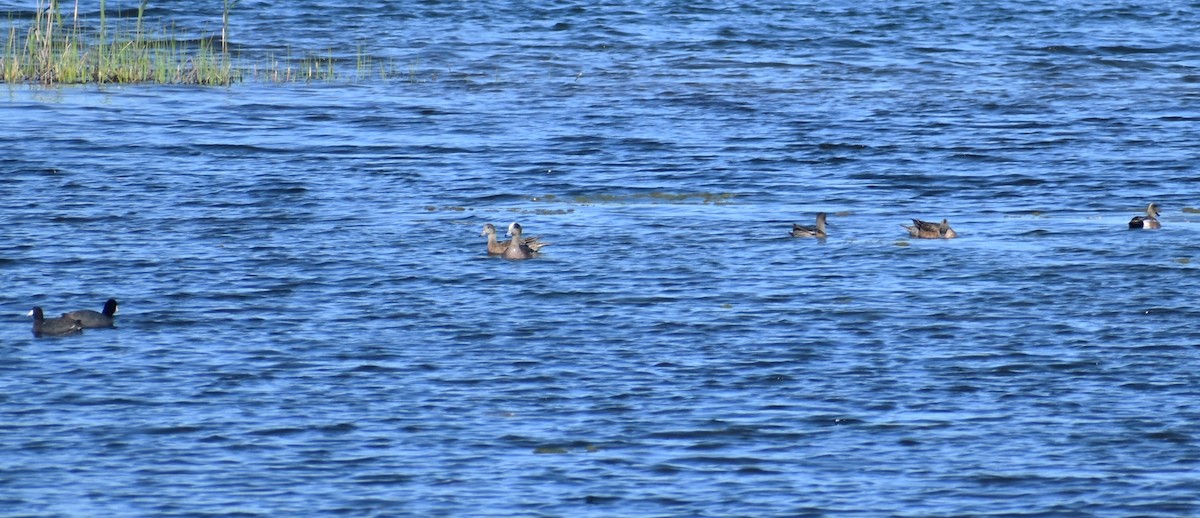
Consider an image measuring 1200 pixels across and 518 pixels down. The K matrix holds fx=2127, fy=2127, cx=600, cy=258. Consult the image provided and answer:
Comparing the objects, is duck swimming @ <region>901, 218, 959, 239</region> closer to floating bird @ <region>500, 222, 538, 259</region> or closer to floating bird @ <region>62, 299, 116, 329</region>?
floating bird @ <region>500, 222, 538, 259</region>

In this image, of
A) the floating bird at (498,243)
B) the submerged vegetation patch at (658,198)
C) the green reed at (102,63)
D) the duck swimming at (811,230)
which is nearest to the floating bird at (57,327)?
the floating bird at (498,243)

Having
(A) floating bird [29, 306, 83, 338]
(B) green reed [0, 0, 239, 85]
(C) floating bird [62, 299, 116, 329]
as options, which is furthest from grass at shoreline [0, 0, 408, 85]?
(A) floating bird [29, 306, 83, 338]

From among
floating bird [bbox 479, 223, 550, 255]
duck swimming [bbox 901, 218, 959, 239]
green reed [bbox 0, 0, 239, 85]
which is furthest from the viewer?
green reed [bbox 0, 0, 239, 85]

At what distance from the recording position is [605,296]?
18156mm

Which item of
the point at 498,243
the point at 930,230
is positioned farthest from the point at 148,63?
the point at 930,230

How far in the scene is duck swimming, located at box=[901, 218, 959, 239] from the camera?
2052cm

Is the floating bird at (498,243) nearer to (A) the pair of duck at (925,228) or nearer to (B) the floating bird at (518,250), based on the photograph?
(B) the floating bird at (518,250)

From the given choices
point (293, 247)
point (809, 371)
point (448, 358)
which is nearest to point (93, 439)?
point (448, 358)

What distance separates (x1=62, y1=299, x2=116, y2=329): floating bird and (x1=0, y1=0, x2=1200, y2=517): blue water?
0.19 metres

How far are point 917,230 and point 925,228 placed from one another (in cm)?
19

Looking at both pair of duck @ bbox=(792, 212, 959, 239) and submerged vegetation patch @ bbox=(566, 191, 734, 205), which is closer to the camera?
pair of duck @ bbox=(792, 212, 959, 239)

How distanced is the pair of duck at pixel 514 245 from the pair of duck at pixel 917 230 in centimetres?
252

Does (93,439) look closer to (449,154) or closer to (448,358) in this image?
(448,358)

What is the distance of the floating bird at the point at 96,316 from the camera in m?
16.2
